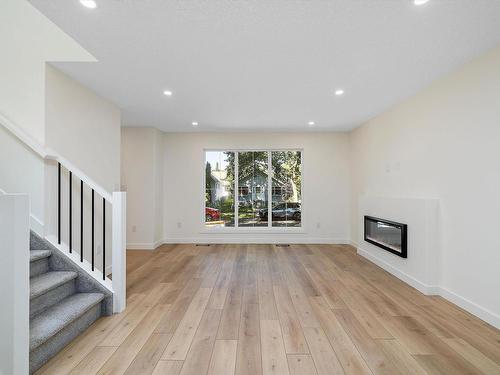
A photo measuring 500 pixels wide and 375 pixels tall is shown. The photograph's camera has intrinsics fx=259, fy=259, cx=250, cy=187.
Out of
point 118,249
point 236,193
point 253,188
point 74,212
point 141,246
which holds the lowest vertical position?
point 141,246

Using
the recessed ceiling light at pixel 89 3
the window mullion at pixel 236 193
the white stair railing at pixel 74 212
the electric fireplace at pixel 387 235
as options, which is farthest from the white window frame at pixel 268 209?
the recessed ceiling light at pixel 89 3

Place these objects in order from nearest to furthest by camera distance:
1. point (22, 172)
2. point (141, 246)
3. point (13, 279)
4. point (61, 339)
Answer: point (13, 279) → point (61, 339) → point (22, 172) → point (141, 246)

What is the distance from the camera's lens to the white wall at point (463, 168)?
2.34 m

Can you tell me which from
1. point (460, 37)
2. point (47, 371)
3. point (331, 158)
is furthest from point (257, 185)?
point (47, 371)

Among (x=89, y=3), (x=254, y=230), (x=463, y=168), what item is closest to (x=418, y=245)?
(x=463, y=168)

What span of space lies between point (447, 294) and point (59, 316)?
3.73 m

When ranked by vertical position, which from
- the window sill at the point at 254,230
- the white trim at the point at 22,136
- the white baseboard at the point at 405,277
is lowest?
the white baseboard at the point at 405,277

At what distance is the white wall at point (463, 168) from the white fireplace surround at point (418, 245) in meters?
0.09

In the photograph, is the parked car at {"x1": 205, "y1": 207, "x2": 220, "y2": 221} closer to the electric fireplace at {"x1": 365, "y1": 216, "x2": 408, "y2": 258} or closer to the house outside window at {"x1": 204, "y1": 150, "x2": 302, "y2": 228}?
the house outside window at {"x1": 204, "y1": 150, "x2": 302, "y2": 228}

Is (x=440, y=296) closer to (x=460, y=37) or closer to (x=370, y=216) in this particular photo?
(x=370, y=216)

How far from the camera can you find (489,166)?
2.37m

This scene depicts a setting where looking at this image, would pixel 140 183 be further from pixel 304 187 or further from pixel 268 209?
pixel 304 187

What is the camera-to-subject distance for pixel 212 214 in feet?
19.2

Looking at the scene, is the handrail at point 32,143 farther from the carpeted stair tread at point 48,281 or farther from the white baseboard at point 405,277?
the white baseboard at point 405,277
